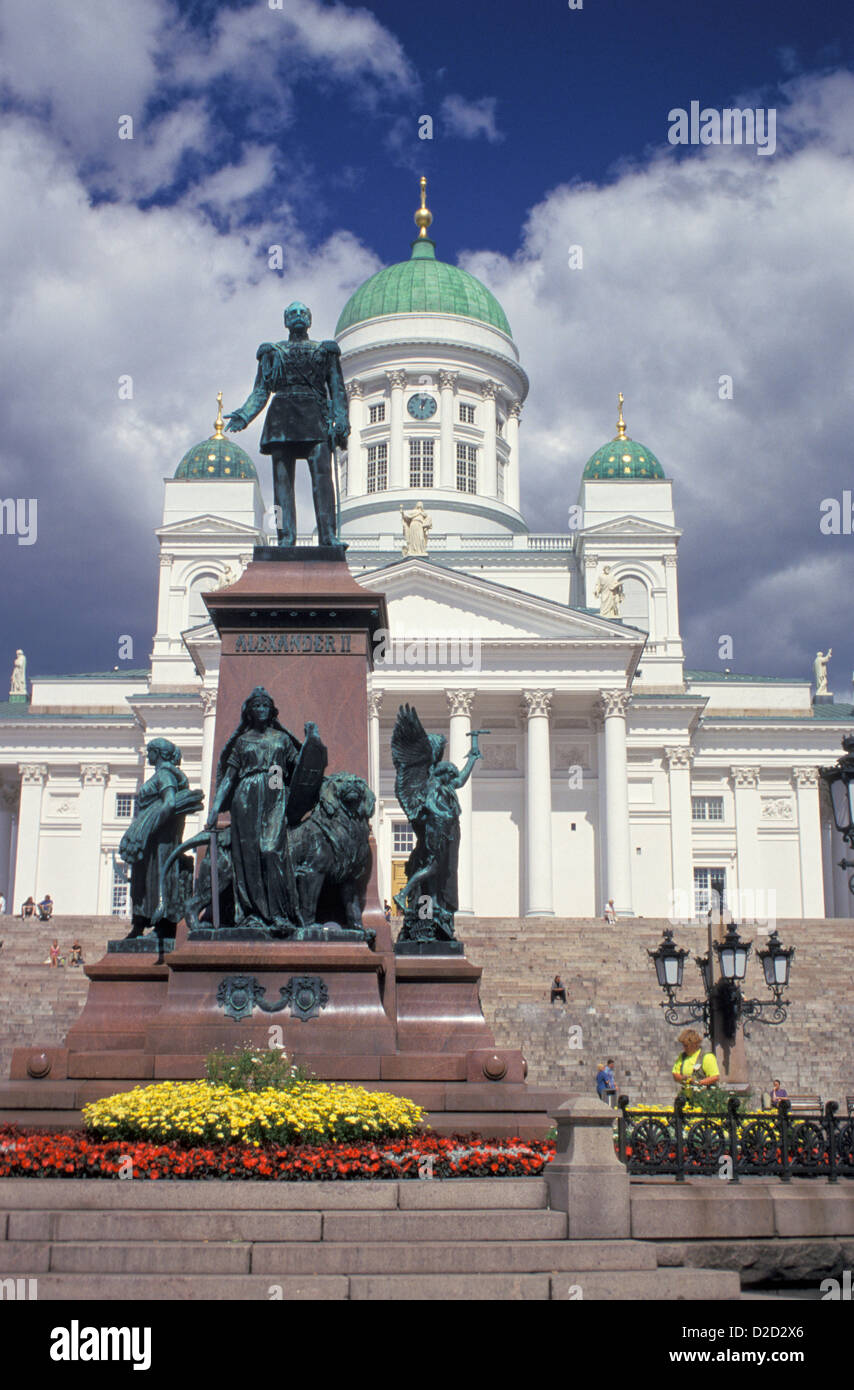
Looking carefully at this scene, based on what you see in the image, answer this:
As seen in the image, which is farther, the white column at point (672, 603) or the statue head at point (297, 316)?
the white column at point (672, 603)

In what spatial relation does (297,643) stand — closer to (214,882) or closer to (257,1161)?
(214,882)

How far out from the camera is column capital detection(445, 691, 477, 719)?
5850 centimetres

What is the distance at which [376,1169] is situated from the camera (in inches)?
375

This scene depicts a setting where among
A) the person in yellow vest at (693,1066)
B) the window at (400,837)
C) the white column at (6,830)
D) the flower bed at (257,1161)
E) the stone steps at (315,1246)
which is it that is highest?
the white column at (6,830)

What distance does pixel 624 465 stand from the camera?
73062 mm

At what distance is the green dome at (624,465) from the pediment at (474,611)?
1549 centimetres

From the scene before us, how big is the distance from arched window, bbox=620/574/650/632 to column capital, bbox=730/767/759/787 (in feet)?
26.8

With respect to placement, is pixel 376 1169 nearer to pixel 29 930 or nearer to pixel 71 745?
pixel 29 930

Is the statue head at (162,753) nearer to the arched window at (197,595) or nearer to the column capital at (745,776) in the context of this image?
the arched window at (197,595)

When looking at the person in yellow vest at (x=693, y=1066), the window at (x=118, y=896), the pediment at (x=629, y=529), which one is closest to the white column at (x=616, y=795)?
the pediment at (x=629, y=529)

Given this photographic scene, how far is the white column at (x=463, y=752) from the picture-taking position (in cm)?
5717

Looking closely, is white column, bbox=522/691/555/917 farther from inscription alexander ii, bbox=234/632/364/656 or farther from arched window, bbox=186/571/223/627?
inscription alexander ii, bbox=234/632/364/656

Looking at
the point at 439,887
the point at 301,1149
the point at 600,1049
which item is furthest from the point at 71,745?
the point at 301,1149
